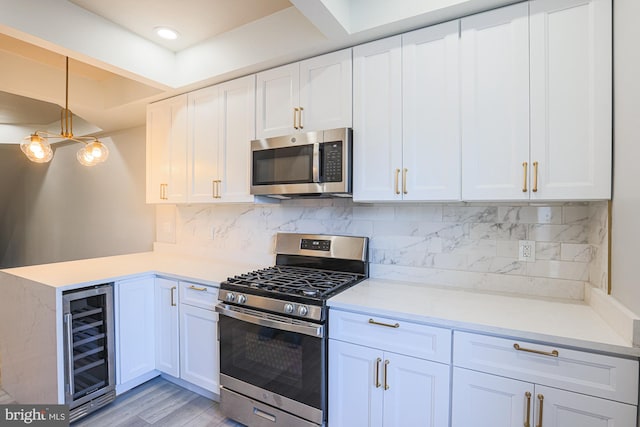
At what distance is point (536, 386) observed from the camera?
4.05 feet

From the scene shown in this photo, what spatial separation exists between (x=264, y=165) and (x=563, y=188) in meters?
1.68

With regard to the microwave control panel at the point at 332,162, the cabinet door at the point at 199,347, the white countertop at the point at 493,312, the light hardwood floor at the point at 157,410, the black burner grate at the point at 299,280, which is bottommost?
the light hardwood floor at the point at 157,410

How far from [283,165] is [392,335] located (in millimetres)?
1229

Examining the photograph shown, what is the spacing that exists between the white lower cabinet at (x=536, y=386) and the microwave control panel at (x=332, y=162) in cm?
106

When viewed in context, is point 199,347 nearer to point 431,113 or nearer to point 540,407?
point 540,407

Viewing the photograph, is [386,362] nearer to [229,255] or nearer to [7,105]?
[229,255]

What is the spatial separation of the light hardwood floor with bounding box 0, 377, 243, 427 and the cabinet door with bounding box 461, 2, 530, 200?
208 cm

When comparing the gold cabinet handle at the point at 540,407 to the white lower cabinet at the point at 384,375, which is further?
the white lower cabinet at the point at 384,375

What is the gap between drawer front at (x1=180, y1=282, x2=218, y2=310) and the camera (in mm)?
2129

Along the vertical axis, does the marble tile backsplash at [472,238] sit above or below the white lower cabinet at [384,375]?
above

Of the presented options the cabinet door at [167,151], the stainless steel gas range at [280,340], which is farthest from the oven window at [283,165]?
the cabinet door at [167,151]

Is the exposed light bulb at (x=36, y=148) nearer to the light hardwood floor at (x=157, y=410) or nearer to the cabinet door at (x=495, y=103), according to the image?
the light hardwood floor at (x=157, y=410)

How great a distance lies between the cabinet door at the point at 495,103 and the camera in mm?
1484

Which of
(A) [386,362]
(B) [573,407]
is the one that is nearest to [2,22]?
(A) [386,362]
